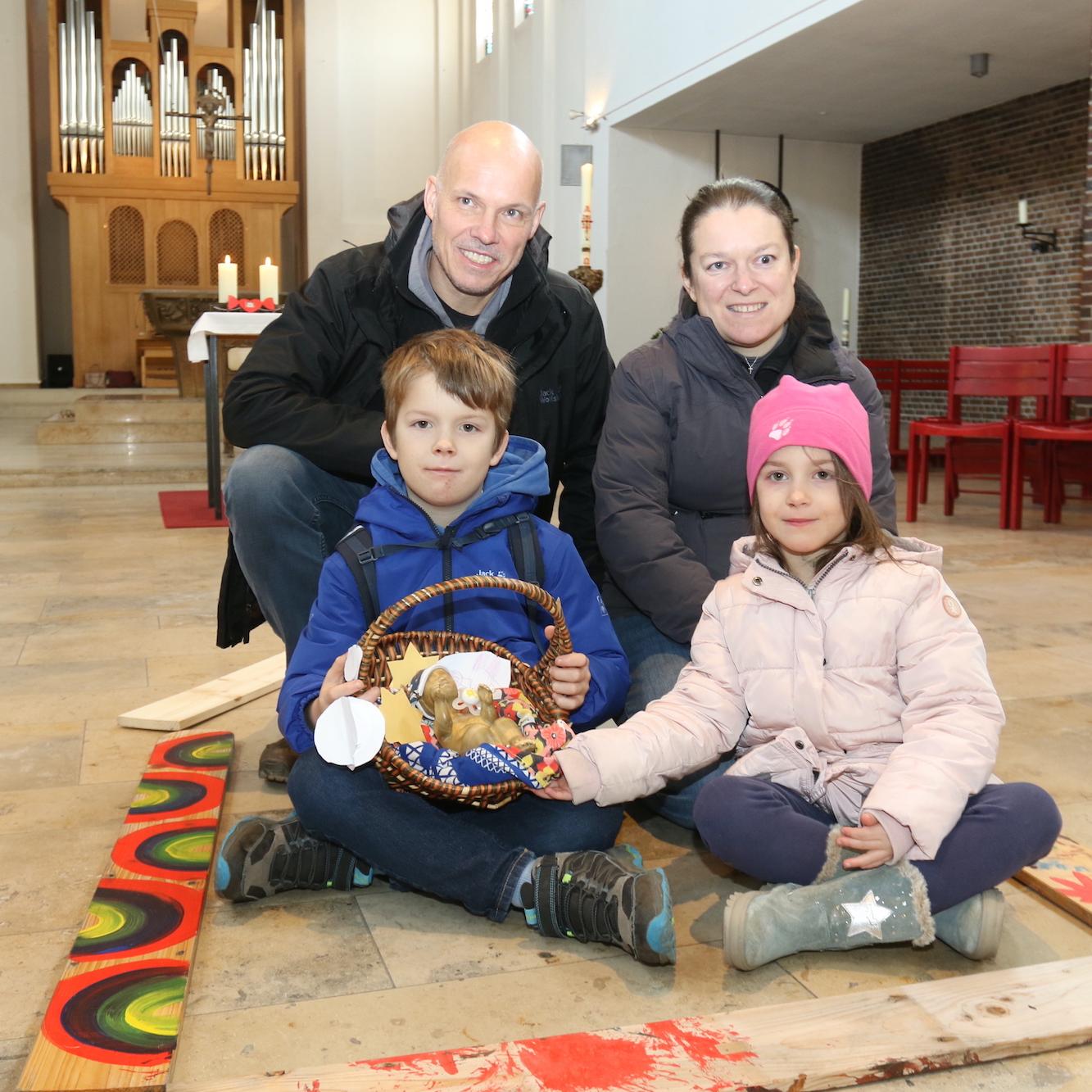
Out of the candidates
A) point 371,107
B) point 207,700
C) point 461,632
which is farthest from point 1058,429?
point 371,107

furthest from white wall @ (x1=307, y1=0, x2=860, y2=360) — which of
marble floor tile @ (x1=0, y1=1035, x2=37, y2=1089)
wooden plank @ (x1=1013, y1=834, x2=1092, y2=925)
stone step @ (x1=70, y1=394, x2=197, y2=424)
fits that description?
marble floor tile @ (x1=0, y1=1035, x2=37, y2=1089)

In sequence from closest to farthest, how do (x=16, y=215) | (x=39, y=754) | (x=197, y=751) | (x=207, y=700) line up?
(x=197, y=751), (x=39, y=754), (x=207, y=700), (x=16, y=215)

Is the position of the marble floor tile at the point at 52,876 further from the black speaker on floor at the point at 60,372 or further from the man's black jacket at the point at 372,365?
the black speaker on floor at the point at 60,372

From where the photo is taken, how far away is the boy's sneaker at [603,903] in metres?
1.57

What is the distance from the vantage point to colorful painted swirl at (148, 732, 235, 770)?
232 cm

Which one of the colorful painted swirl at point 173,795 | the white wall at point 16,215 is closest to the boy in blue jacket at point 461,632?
the colorful painted swirl at point 173,795

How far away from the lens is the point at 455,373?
→ 1.87m

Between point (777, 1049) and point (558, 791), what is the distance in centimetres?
47

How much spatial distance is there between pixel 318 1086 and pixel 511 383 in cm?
107

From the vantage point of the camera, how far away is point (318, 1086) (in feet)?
4.14

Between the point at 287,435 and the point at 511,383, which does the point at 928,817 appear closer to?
→ the point at 511,383

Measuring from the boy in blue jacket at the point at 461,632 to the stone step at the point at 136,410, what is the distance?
8382 millimetres

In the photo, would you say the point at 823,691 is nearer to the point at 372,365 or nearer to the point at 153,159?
the point at 372,365

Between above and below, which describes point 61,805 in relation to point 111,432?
below
